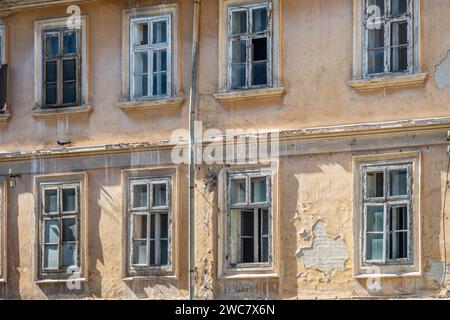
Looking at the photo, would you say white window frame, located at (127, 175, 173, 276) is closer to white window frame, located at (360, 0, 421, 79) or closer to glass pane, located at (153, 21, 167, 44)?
glass pane, located at (153, 21, 167, 44)

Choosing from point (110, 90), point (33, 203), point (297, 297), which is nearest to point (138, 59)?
point (110, 90)

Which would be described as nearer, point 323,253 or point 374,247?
point 374,247

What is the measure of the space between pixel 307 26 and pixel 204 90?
6.09ft

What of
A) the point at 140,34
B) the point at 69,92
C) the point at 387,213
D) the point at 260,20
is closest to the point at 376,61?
the point at 260,20

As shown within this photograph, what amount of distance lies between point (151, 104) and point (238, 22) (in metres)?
1.78

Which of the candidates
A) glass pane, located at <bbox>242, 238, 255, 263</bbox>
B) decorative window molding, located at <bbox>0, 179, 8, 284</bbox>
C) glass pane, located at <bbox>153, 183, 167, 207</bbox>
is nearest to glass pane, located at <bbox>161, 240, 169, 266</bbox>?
glass pane, located at <bbox>153, 183, 167, 207</bbox>

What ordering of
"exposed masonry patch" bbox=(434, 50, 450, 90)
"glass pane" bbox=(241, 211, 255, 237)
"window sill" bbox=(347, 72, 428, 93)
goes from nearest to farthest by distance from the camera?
"exposed masonry patch" bbox=(434, 50, 450, 90)
"window sill" bbox=(347, 72, 428, 93)
"glass pane" bbox=(241, 211, 255, 237)

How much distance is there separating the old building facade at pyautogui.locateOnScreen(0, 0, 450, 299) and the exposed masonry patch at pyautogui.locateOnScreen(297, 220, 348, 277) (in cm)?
2

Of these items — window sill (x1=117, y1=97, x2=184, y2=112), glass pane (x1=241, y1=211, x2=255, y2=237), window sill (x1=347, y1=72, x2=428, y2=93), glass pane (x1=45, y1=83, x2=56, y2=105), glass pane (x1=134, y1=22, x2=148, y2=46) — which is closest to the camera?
window sill (x1=347, y1=72, x2=428, y2=93)

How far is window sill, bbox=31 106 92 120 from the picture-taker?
24.8 metres

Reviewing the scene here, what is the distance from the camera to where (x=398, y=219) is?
864 inches

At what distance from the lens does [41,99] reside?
25297 mm

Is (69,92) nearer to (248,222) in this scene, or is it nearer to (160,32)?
(160,32)
